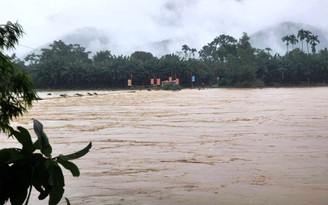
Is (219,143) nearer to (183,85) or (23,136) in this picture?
(23,136)

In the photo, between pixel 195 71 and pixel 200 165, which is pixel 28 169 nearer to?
pixel 200 165

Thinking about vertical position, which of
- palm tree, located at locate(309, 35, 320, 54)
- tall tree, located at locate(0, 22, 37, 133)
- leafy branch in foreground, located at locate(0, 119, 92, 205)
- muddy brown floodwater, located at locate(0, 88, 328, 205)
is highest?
palm tree, located at locate(309, 35, 320, 54)

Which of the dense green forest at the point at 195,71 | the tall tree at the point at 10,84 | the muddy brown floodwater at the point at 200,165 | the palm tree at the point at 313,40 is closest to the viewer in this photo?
the tall tree at the point at 10,84

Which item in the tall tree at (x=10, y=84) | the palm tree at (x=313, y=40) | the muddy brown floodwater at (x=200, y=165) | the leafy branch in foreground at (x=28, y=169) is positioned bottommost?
the muddy brown floodwater at (x=200, y=165)

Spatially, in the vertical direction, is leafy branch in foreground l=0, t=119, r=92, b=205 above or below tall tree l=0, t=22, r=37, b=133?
below

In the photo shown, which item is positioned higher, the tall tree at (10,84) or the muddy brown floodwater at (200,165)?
the tall tree at (10,84)

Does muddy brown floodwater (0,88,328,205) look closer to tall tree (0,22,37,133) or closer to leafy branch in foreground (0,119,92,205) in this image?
tall tree (0,22,37,133)

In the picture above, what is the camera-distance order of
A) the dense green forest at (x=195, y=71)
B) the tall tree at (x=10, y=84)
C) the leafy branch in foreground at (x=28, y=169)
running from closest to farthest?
the leafy branch in foreground at (x=28, y=169) → the tall tree at (x=10, y=84) → the dense green forest at (x=195, y=71)

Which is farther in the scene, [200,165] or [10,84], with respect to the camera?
[200,165]

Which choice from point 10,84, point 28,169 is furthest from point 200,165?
point 28,169

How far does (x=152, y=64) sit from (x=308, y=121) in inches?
1962

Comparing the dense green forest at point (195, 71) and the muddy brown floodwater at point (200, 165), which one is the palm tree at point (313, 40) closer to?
the dense green forest at point (195, 71)

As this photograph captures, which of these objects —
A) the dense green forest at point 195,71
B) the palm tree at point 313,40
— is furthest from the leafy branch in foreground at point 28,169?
the palm tree at point 313,40

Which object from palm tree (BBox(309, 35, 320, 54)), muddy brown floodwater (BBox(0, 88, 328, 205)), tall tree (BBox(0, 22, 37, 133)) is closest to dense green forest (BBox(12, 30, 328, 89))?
palm tree (BBox(309, 35, 320, 54))
